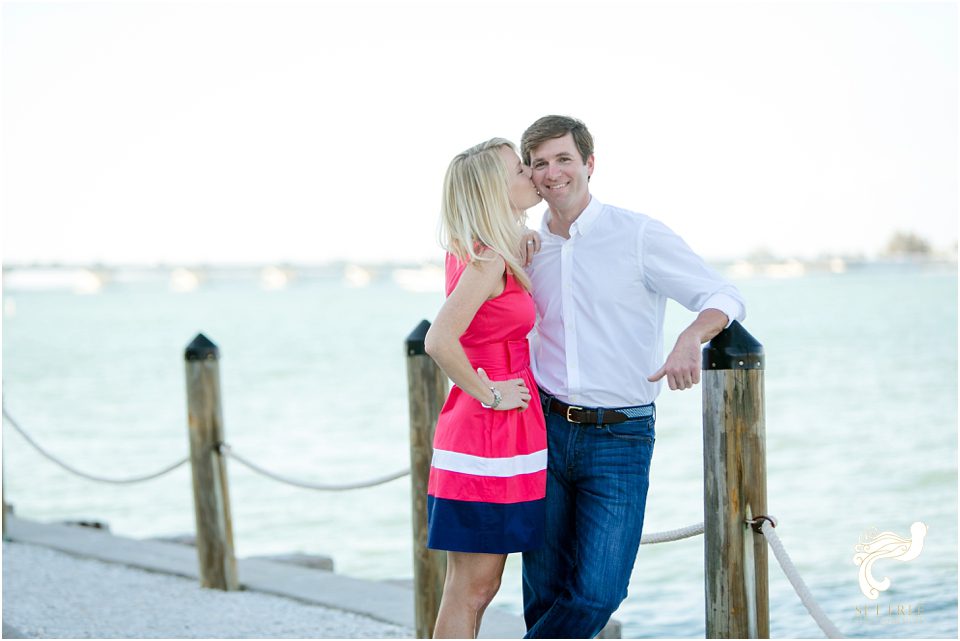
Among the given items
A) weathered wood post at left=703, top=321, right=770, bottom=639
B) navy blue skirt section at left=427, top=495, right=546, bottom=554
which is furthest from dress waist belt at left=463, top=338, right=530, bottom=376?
weathered wood post at left=703, top=321, right=770, bottom=639

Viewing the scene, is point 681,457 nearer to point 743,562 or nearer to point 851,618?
point 851,618

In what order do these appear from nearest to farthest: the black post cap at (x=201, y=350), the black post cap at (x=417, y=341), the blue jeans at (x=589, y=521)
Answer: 1. the blue jeans at (x=589, y=521)
2. the black post cap at (x=417, y=341)
3. the black post cap at (x=201, y=350)

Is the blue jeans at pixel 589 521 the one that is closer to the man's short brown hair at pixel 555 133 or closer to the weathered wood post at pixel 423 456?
the man's short brown hair at pixel 555 133

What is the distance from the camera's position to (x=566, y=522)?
3355 millimetres

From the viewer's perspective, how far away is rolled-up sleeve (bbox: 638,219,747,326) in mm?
3205

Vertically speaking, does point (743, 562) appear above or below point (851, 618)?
above

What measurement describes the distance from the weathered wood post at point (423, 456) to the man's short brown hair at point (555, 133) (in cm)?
129

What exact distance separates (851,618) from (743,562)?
4706mm

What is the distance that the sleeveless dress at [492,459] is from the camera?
3.17 metres

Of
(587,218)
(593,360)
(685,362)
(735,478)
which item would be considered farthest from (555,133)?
(735,478)

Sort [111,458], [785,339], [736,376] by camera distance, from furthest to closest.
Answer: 1. [785,339]
2. [111,458]
3. [736,376]

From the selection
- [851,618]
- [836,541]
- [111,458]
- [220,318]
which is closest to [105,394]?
[111,458]

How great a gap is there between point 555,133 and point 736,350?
80cm

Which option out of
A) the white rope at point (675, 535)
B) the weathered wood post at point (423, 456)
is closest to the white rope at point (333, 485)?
the weathered wood post at point (423, 456)
